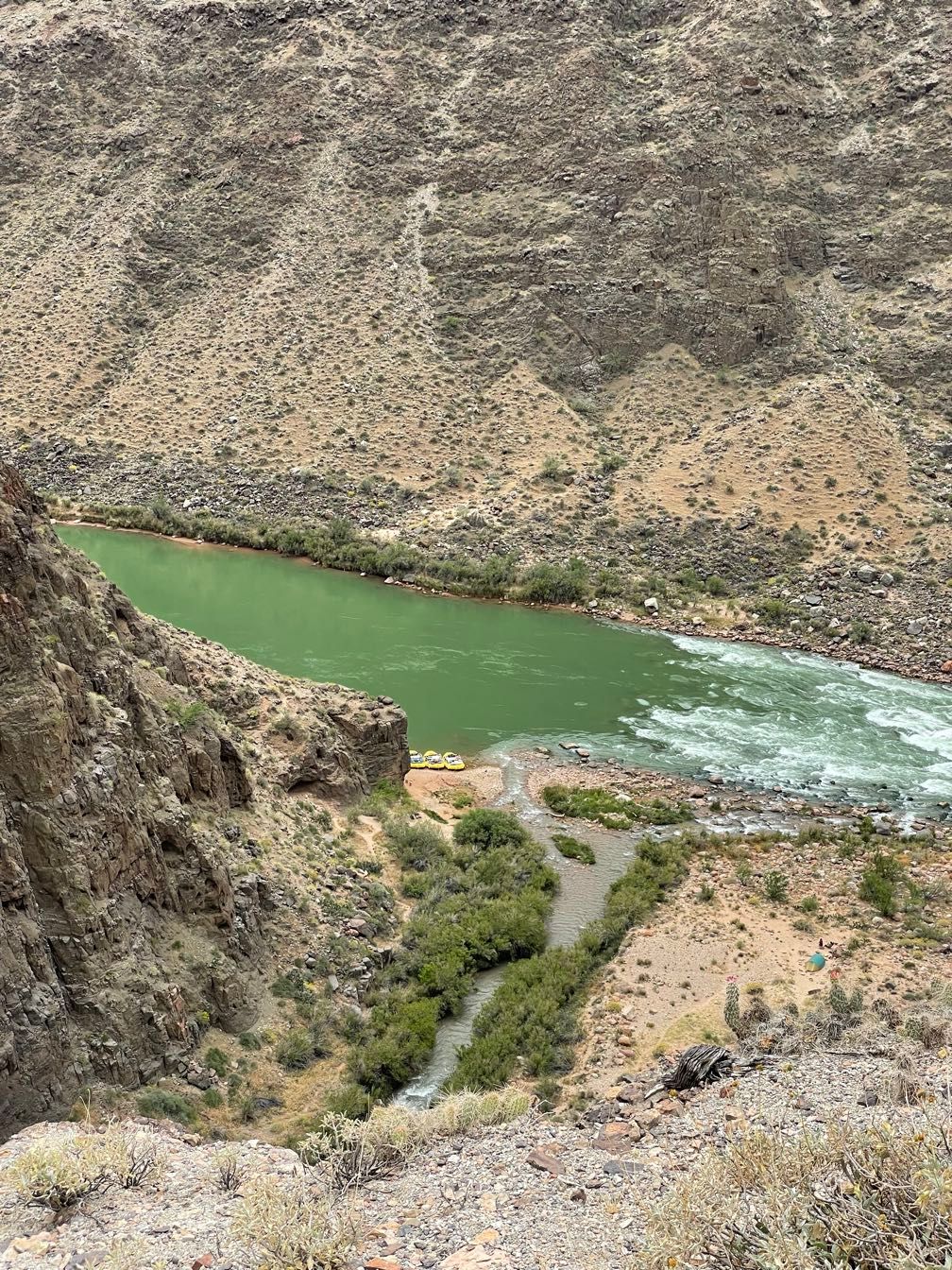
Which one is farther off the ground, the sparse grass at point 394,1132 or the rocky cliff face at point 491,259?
the rocky cliff face at point 491,259

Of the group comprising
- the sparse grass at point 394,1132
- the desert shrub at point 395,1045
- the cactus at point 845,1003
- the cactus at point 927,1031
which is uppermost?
the cactus at point 927,1031

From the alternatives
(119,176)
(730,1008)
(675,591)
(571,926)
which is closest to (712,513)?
(675,591)

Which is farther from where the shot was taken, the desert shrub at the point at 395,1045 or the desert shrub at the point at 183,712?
the desert shrub at the point at 183,712

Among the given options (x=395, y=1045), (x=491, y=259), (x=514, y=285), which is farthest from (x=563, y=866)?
(x=491, y=259)

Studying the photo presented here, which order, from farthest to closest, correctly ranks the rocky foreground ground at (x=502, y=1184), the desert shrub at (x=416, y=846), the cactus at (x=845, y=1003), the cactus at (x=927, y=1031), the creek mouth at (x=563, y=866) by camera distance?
the desert shrub at (x=416, y=846)
the creek mouth at (x=563, y=866)
the cactus at (x=845, y=1003)
the cactus at (x=927, y=1031)
the rocky foreground ground at (x=502, y=1184)

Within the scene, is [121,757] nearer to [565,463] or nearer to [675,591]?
[675,591]

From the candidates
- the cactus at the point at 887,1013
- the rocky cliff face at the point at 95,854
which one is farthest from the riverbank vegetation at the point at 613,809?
the rocky cliff face at the point at 95,854

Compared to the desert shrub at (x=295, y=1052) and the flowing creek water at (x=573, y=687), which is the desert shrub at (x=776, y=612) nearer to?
the flowing creek water at (x=573, y=687)
